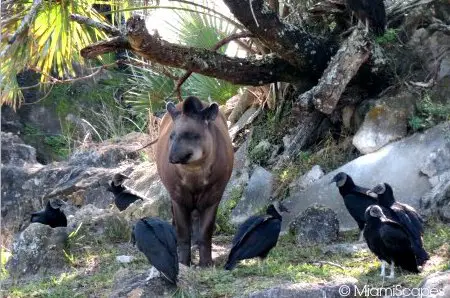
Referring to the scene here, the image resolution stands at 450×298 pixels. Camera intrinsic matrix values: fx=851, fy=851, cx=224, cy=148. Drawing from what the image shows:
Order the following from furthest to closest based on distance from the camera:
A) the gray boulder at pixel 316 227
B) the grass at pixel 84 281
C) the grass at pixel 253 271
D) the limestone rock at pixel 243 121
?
the limestone rock at pixel 243 121 → the gray boulder at pixel 316 227 → the grass at pixel 84 281 → the grass at pixel 253 271

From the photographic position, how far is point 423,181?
10180 mm

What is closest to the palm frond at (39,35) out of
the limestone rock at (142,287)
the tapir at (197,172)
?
the tapir at (197,172)

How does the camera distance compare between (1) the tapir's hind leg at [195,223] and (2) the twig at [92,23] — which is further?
(2) the twig at [92,23]

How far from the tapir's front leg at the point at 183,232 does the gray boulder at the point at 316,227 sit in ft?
4.33

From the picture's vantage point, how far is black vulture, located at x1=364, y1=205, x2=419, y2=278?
22.1 ft

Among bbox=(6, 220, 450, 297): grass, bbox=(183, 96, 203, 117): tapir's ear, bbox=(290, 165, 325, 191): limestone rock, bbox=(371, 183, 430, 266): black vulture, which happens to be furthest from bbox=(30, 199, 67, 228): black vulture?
bbox=(371, 183, 430, 266): black vulture

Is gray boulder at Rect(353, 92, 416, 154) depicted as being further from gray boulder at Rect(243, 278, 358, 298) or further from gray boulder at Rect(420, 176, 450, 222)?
gray boulder at Rect(243, 278, 358, 298)

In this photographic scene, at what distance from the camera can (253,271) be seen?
7555mm

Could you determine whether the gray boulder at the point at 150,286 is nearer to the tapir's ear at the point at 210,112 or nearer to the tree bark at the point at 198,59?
the tapir's ear at the point at 210,112

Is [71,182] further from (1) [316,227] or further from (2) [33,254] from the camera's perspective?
(1) [316,227]

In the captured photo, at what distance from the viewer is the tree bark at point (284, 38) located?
10.0 metres

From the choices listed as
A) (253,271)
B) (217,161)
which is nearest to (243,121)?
(217,161)

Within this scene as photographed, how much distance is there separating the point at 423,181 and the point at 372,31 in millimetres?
2080

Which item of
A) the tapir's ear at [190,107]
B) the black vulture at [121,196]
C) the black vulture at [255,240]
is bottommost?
the black vulture at [121,196]
